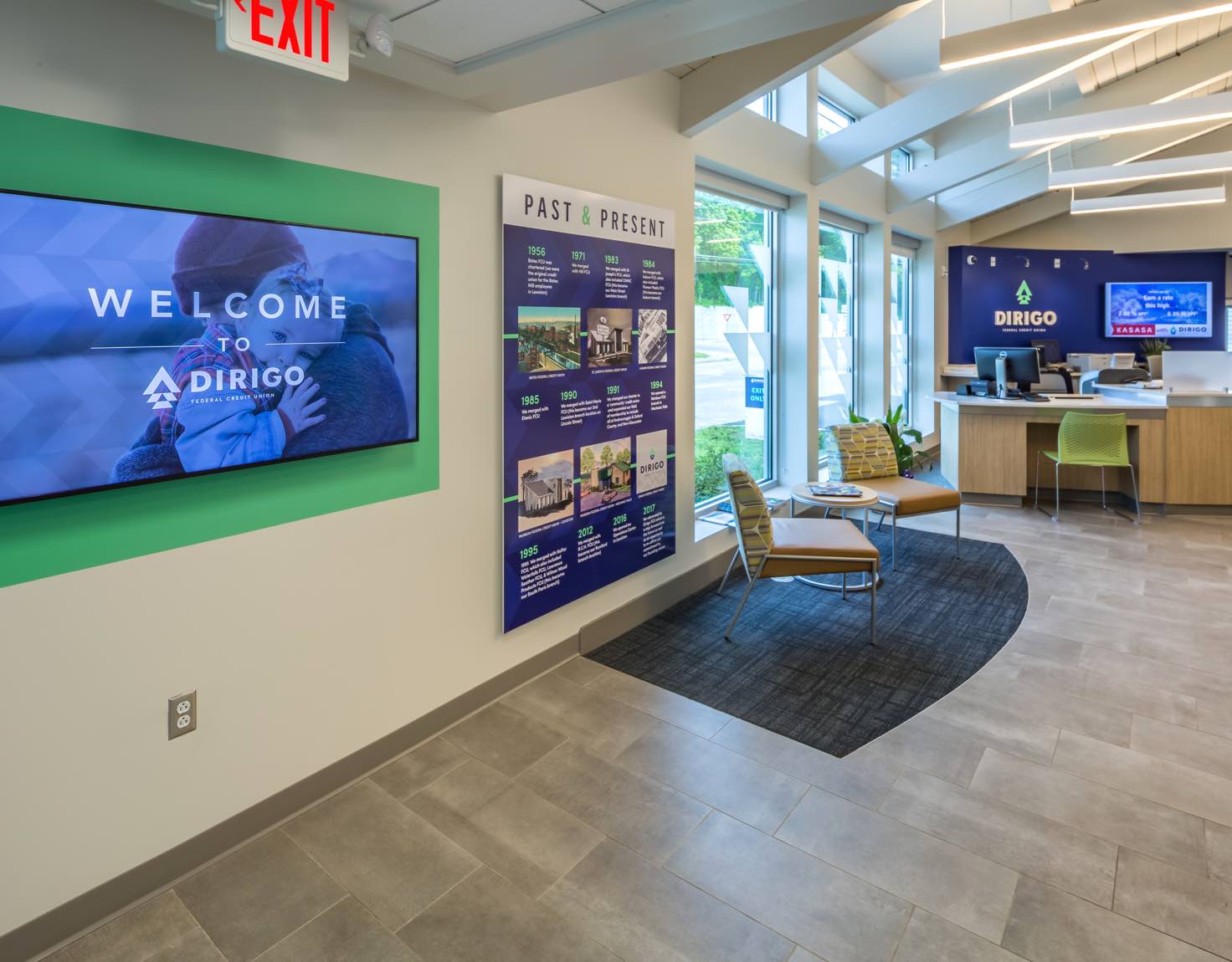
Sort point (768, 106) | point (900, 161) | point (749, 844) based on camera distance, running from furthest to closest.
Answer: point (900, 161) < point (768, 106) < point (749, 844)

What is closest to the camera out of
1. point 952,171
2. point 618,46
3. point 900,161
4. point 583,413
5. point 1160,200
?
point 618,46

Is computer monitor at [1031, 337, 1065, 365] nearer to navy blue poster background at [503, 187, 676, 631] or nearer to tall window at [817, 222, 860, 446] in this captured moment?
tall window at [817, 222, 860, 446]

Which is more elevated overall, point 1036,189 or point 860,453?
point 1036,189

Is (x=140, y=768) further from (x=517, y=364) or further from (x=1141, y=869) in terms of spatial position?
(x=1141, y=869)

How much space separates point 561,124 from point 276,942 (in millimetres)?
3314

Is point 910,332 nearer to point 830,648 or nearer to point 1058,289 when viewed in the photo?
point 1058,289

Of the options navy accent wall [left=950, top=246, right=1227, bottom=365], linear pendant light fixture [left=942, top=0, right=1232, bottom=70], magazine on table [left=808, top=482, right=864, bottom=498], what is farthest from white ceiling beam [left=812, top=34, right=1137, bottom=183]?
navy accent wall [left=950, top=246, right=1227, bottom=365]

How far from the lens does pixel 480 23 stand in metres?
2.25

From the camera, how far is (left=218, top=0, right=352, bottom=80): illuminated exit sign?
1880mm

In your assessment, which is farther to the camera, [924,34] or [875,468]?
[924,34]

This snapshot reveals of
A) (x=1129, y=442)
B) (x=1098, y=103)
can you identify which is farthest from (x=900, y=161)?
(x=1129, y=442)

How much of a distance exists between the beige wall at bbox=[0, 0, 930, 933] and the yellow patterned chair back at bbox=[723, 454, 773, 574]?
920mm

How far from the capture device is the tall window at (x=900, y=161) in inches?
345

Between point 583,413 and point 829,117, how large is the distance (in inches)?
189
